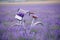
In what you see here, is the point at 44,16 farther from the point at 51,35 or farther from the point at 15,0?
the point at 15,0

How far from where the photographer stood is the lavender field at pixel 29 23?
52.8 inches

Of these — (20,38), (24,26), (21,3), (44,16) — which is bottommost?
(20,38)

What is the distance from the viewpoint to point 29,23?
53.5 inches

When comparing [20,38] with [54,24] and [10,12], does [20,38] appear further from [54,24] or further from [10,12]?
[54,24]

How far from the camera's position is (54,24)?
1.36m

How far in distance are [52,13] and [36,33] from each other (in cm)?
34

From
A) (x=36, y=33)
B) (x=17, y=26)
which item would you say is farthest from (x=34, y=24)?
(x=17, y=26)

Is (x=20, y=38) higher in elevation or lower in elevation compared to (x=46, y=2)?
lower

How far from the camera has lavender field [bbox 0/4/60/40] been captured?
1.34 meters

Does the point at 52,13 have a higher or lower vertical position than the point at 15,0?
lower

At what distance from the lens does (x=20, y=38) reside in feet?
4.40

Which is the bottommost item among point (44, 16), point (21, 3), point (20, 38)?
point (20, 38)

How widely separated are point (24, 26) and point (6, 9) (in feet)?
1.10

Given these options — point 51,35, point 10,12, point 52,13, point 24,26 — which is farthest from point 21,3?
point 51,35
